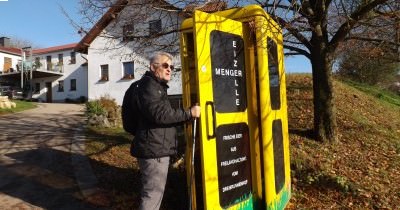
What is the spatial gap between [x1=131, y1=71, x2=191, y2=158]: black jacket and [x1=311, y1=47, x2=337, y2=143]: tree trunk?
18.1 feet

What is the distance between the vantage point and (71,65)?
45750mm

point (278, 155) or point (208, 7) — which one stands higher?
point (208, 7)

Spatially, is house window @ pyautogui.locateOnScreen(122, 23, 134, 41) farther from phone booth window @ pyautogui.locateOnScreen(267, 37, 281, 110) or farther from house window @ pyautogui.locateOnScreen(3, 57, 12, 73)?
house window @ pyautogui.locateOnScreen(3, 57, 12, 73)

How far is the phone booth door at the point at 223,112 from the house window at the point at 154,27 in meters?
4.07

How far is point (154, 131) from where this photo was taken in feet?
14.0

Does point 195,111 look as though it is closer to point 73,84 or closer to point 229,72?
point 229,72

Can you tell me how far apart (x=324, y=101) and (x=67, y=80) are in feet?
131

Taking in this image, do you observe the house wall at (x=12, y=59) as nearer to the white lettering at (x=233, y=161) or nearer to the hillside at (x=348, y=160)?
the hillside at (x=348, y=160)

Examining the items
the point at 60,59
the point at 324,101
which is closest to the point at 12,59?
the point at 60,59

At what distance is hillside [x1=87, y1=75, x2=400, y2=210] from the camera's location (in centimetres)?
623

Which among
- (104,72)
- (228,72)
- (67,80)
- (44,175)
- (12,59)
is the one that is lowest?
(44,175)

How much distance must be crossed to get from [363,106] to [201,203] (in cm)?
969

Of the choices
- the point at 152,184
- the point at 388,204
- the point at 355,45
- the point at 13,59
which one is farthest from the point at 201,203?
the point at 13,59

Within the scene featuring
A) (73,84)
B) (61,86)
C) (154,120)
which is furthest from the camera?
(61,86)
